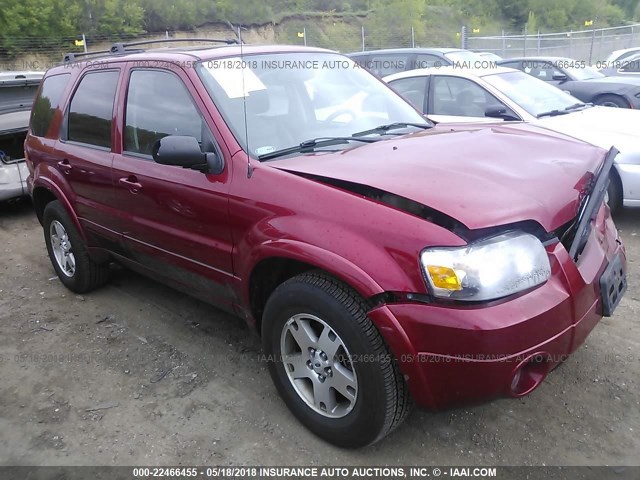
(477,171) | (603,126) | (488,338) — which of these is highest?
(477,171)

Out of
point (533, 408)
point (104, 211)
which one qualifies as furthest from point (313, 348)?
point (104, 211)

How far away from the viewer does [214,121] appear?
294cm

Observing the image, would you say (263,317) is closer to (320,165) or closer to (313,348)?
(313,348)

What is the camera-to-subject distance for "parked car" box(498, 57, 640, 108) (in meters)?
9.59

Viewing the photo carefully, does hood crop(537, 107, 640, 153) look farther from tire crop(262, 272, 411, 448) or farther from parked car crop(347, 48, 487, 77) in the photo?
tire crop(262, 272, 411, 448)

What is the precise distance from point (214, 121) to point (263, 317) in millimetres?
1052

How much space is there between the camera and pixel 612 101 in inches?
380

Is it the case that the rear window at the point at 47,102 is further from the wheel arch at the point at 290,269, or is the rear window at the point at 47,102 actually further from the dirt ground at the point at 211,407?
the wheel arch at the point at 290,269

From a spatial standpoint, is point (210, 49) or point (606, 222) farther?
point (210, 49)

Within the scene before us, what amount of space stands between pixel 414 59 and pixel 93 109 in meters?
7.34

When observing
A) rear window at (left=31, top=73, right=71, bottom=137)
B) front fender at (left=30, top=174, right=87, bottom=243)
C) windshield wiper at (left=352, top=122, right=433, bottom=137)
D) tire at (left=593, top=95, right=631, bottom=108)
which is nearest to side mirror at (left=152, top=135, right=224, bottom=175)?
windshield wiper at (left=352, top=122, right=433, bottom=137)

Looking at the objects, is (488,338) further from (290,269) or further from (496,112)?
(496,112)

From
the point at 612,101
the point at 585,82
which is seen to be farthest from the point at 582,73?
the point at 612,101

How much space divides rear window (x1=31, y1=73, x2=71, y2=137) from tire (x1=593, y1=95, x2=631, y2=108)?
338 inches
